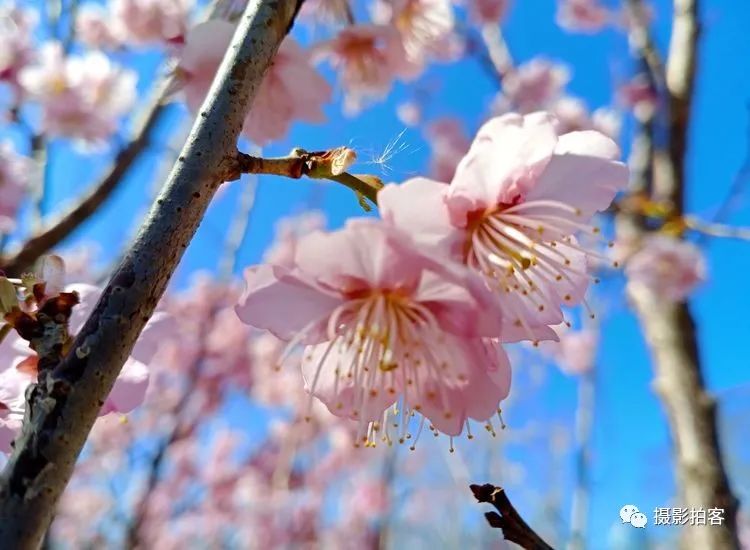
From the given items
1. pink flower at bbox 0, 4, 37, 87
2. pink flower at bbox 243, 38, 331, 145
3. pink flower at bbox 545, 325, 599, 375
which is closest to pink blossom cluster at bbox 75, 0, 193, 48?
pink flower at bbox 0, 4, 37, 87

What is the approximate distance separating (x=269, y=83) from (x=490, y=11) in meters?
2.74

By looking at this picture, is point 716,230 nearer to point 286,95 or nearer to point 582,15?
point 286,95

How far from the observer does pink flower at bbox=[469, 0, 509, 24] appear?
11.1ft

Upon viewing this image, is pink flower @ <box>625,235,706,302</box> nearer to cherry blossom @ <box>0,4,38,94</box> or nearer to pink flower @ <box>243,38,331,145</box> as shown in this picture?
pink flower @ <box>243,38,331,145</box>

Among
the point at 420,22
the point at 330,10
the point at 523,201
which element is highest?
the point at 420,22

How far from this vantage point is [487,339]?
51cm

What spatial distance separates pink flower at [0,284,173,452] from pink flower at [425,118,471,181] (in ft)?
9.48

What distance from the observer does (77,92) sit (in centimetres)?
218

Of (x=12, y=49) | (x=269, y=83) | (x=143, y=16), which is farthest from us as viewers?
(x=12, y=49)

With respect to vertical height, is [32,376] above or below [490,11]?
below

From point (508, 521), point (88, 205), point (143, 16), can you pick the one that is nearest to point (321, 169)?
point (508, 521)

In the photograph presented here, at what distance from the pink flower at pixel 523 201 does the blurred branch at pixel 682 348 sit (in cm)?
105

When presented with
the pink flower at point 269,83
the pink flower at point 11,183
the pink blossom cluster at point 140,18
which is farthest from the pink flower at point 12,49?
the pink flower at point 269,83

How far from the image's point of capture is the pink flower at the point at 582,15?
4625 mm
